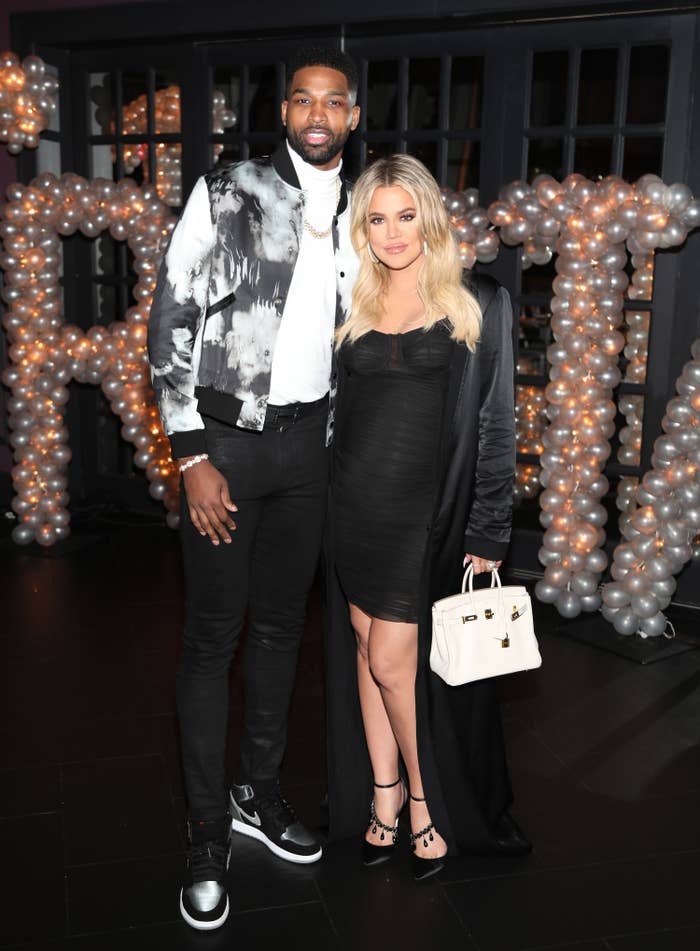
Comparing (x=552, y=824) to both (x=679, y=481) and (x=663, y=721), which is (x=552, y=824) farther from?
(x=679, y=481)

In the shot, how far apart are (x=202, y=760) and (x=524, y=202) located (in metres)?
2.93

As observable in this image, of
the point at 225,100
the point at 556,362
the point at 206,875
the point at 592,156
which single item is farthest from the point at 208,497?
the point at 592,156

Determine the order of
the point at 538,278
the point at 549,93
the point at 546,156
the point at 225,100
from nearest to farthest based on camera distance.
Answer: the point at 225,100 → the point at 549,93 → the point at 546,156 → the point at 538,278

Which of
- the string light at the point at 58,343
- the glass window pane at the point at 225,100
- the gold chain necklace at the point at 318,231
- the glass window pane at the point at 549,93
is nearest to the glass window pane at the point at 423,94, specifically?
the glass window pane at the point at 549,93

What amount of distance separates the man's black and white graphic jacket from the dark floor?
114 centimetres

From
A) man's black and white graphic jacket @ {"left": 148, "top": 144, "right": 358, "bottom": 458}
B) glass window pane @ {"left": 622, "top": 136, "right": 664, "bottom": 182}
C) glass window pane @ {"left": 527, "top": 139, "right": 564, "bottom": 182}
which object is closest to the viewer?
man's black and white graphic jacket @ {"left": 148, "top": 144, "right": 358, "bottom": 458}

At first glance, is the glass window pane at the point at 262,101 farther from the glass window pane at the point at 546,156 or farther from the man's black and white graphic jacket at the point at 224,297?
the man's black and white graphic jacket at the point at 224,297

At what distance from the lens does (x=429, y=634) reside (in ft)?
8.79

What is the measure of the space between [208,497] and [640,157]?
9487mm

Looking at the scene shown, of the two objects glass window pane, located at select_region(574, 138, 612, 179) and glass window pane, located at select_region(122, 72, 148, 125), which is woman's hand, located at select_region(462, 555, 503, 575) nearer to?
glass window pane, located at select_region(122, 72, 148, 125)

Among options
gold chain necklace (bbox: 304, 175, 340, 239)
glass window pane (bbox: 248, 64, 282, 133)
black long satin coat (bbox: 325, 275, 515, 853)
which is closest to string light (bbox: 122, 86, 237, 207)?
glass window pane (bbox: 248, 64, 282, 133)

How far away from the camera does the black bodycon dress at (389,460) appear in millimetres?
2492

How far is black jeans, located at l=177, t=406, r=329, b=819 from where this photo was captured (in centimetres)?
Answer: 249

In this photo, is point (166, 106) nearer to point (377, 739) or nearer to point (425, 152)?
point (425, 152)
